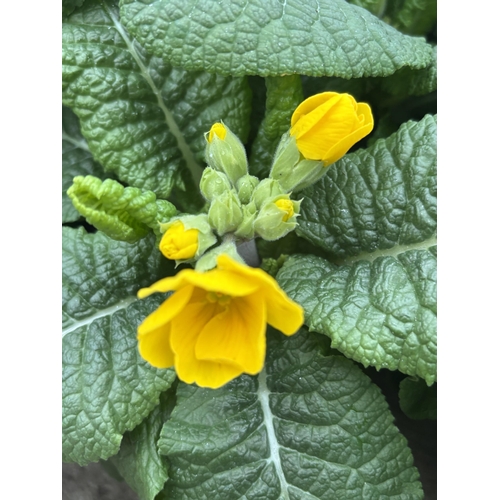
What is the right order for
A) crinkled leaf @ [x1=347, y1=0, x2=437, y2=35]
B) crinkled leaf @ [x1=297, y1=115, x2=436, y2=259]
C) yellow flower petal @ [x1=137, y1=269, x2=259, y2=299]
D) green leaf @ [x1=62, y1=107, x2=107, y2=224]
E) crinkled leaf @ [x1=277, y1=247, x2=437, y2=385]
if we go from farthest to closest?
green leaf @ [x1=62, y1=107, x2=107, y2=224] → crinkled leaf @ [x1=347, y1=0, x2=437, y2=35] → crinkled leaf @ [x1=297, y1=115, x2=436, y2=259] → crinkled leaf @ [x1=277, y1=247, x2=437, y2=385] → yellow flower petal @ [x1=137, y1=269, x2=259, y2=299]

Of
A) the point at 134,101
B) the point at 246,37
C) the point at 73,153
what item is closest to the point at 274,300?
the point at 246,37

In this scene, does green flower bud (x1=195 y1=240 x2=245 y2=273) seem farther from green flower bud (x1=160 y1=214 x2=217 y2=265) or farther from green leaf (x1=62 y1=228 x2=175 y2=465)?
green leaf (x1=62 y1=228 x2=175 y2=465)

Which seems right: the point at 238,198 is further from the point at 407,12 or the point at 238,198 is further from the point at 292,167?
the point at 407,12

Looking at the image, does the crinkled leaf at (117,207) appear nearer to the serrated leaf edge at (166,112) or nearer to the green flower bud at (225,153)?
the green flower bud at (225,153)

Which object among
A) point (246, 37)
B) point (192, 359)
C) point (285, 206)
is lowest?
point (192, 359)

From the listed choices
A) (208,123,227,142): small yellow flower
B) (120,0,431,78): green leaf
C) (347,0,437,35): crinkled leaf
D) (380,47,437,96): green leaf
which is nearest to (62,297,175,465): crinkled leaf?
(208,123,227,142): small yellow flower

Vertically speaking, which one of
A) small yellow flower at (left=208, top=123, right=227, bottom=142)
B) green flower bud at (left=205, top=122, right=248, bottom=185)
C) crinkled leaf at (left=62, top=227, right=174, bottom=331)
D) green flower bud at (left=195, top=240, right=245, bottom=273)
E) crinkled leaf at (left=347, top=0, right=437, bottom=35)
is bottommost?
crinkled leaf at (left=62, top=227, right=174, bottom=331)

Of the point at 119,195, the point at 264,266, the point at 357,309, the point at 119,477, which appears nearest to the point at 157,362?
the point at 119,195
